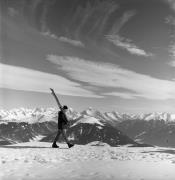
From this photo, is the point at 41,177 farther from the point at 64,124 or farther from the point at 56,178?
the point at 64,124

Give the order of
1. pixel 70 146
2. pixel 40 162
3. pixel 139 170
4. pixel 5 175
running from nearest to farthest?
pixel 5 175 < pixel 139 170 < pixel 40 162 < pixel 70 146

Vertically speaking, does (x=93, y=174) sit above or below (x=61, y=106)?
below

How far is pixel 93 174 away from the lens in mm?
13445

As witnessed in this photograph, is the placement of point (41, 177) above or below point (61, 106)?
below

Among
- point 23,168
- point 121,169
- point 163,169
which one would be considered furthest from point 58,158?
point 163,169

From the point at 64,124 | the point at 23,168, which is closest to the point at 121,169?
the point at 23,168

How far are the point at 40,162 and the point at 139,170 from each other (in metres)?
6.21

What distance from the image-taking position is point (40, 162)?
1798cm

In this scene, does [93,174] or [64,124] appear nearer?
[93,174]

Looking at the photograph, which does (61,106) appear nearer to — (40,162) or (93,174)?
(40,162)

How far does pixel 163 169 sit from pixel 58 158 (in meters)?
7.31

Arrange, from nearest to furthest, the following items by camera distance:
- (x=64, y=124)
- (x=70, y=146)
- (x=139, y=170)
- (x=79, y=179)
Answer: (x=79, y=179) < (x=139, y=170) < (x=64, y=124) < (x=70, y=146)

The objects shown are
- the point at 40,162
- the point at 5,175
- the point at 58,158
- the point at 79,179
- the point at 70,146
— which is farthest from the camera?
the point at 70,146

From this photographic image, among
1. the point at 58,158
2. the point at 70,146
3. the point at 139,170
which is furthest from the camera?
the point at 70,146
